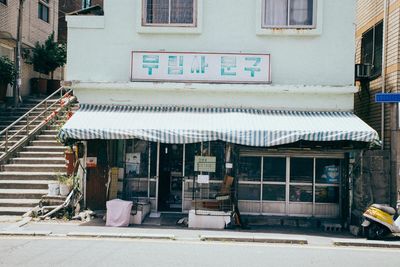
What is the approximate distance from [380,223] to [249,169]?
445 cm

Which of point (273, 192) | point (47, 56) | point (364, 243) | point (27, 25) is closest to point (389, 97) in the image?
point (364, 243)

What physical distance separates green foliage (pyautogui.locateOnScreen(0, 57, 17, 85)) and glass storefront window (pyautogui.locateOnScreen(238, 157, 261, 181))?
1203 cm

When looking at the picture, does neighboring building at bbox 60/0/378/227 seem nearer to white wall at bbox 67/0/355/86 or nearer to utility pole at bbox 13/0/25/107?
white wall at bbox 67/0/355/86

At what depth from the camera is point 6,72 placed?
21344mm

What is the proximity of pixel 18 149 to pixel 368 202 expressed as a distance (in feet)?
38.4

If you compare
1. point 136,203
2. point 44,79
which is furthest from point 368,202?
point 44,79

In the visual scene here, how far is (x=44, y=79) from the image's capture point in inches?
990

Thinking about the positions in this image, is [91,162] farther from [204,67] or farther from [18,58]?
[18,58]

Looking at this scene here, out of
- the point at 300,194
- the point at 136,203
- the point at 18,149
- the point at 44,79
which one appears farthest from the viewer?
the point at 44,79

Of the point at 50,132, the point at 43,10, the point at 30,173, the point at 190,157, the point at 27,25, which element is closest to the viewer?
the point at 190,157

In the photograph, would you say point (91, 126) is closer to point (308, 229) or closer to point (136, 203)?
point (136, 203)

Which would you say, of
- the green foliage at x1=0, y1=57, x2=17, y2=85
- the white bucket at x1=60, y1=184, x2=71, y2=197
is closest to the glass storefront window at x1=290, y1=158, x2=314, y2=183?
the white bucket at x1=60, y1=184, x2=71, y2=197

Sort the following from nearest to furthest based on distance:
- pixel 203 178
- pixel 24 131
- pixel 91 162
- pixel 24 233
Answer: pixel 24 233, pixel 203 178, pixel 91 162, pixel 24 131

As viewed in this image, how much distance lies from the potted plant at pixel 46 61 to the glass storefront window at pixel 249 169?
14.2m
